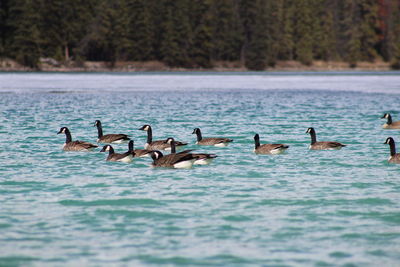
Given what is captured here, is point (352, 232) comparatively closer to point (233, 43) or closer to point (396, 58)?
point (233, 43)

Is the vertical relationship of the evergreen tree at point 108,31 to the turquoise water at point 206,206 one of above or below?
A: above

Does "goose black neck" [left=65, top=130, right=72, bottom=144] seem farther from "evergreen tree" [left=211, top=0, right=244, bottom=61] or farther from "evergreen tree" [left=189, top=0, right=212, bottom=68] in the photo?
"evergreen tree" [left=211, top=0, right=244, bottom=61]

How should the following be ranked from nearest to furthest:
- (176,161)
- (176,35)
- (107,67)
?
(176,161) < (107,67) < (176,35)

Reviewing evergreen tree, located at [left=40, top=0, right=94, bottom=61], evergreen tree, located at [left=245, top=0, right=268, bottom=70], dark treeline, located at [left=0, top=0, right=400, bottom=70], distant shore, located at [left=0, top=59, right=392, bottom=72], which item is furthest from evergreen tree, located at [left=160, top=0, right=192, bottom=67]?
evergreen tree, located at [left=40, top=0, right=94, bottom=61]

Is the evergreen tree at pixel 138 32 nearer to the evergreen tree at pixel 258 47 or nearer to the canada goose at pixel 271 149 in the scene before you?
the evergreen tree at pixel 258 47

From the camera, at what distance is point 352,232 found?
1379cm

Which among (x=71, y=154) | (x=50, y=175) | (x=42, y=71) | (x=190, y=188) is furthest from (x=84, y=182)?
(x=42, y=71)

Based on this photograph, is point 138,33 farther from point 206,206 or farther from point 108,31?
point 206,206

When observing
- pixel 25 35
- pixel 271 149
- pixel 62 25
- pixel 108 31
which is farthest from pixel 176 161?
pixel 108 31

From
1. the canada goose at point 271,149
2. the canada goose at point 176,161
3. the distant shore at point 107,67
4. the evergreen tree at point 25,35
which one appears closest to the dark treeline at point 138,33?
the evergreen tree at point 25,35

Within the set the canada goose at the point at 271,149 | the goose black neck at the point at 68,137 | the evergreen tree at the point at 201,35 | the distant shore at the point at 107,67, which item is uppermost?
the evergreen tree at the point at 201,35

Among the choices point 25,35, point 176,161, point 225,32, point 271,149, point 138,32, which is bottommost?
point 271,149

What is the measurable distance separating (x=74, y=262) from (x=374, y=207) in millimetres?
7576

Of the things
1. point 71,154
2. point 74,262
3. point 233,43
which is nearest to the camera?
point 74,262
